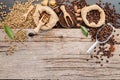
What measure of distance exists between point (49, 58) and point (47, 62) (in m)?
0.02

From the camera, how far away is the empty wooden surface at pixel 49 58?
1.55m

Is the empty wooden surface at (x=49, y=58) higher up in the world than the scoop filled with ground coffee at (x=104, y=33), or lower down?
lower down

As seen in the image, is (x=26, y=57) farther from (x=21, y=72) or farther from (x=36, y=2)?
(x=36, y=2)

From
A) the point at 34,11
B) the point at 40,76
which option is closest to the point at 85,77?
the point at 40,76

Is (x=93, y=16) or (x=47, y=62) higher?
(x=93, y=16)

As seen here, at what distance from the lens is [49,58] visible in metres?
1.55

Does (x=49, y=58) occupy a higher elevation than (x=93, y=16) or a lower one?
lower

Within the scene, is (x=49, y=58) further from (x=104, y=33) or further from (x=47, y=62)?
(x=104, y=33)

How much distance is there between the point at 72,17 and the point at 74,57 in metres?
0.16

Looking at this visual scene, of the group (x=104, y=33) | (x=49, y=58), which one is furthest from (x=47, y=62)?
(x=104, y=33)

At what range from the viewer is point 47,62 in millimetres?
1551

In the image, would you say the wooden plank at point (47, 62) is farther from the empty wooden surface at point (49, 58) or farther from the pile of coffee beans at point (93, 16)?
the pile of coffee beans at point (93, 16)

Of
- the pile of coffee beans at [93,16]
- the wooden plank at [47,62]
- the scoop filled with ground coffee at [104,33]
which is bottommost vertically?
the wooden plank at [47,62]

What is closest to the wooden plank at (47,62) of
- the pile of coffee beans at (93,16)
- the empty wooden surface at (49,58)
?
the empty wooden surface at (49,58)
